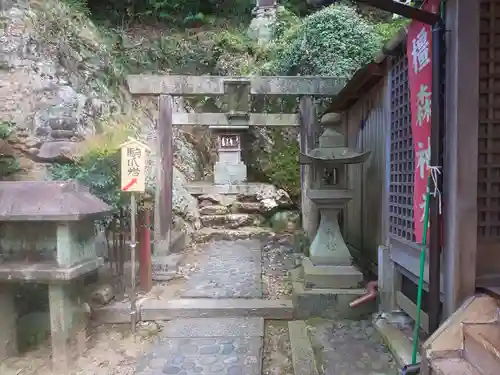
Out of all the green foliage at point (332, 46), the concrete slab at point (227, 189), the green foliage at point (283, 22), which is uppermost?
the green foliage at point (283, 22)

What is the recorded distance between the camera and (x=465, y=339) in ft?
8.98

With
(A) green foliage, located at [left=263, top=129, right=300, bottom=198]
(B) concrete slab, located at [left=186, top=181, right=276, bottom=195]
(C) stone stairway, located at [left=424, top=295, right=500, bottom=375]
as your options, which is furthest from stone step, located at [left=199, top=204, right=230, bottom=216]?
(C) stone stairway, located at [left=424, top=295, right=500, bottom=375]

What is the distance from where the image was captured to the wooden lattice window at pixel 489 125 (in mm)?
2889

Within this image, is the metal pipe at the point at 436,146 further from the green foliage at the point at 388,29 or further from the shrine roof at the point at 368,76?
the green foliage at the point at 388,29

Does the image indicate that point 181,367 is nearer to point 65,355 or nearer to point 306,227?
point 65,355

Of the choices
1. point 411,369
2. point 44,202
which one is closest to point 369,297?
point 411,369

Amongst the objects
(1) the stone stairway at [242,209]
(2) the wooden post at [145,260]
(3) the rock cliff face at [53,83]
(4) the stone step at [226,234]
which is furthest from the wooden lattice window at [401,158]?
(1) the stone stairway at [242,209]

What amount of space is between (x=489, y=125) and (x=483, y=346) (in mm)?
1676

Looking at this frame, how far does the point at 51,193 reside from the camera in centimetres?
402

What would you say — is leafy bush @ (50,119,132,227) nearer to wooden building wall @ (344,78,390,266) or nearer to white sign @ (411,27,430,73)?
wooden building wall @ (344,78,390,266)

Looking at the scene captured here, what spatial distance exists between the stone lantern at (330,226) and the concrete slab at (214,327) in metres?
1.00

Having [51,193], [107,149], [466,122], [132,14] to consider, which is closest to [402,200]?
[466,122]

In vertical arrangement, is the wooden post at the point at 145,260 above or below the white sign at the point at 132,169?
below

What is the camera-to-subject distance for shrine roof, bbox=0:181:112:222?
3.84m
